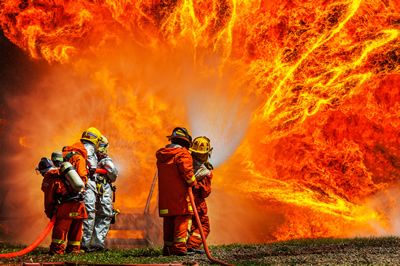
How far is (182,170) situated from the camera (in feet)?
29.3

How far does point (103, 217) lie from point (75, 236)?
57.5 inches

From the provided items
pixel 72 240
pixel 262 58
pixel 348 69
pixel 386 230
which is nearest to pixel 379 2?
pixel 348 69

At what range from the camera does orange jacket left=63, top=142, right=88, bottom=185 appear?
9.23 m

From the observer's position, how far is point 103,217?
35.4 feet

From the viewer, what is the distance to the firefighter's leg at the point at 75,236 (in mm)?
9329

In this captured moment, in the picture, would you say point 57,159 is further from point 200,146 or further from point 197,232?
point 197,232

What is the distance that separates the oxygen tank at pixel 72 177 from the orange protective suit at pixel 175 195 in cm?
156

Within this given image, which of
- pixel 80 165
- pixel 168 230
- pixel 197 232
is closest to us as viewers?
pixel 168 230

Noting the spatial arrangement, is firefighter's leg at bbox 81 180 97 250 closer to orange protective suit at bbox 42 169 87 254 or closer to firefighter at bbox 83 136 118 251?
firefighter at bbox 83 136 118 251

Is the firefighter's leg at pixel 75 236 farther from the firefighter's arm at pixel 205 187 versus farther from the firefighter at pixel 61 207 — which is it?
the firefighter's arm at pixel 205 187

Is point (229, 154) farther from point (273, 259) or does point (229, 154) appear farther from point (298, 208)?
point (273, 259)

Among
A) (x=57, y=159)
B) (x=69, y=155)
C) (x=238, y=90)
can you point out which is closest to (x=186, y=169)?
(x=69, y=155)

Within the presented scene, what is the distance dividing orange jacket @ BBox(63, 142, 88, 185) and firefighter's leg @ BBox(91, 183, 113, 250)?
1.49m

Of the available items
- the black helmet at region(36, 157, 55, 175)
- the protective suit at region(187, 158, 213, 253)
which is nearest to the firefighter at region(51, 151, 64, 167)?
the black helmet at region(36, 157, 55, 175)
